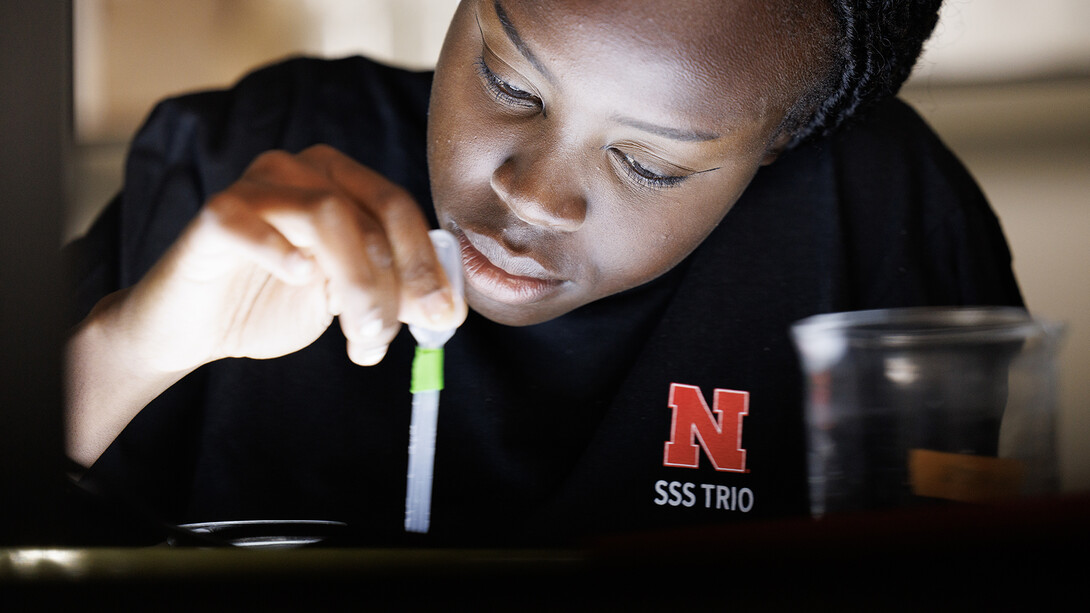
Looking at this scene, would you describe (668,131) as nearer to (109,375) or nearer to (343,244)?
(343,244)

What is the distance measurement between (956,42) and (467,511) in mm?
448

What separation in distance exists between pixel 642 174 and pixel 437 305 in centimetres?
14

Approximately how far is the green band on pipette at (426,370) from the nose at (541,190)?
0.29 ft

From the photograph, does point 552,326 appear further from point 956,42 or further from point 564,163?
point 956,42

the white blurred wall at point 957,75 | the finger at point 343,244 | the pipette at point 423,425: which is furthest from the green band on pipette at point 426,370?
the white blurred wall at point 957,75

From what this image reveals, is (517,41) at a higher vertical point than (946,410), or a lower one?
higher

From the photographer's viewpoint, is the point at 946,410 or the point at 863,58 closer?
the point at 946,410

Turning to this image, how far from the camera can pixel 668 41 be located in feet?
1.22

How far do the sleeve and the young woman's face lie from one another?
0.13 m

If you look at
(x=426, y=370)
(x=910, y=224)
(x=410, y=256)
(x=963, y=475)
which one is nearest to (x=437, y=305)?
(x=410, y=256)

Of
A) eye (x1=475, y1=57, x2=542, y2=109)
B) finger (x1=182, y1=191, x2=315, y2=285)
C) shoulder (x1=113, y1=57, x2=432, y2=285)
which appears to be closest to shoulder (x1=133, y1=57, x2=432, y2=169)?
shoulder (x1=113, y1=57, x2=432, y2=285)

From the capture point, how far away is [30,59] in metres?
0.25

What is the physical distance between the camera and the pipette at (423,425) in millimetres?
429

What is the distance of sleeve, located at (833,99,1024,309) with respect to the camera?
558 millimetres
